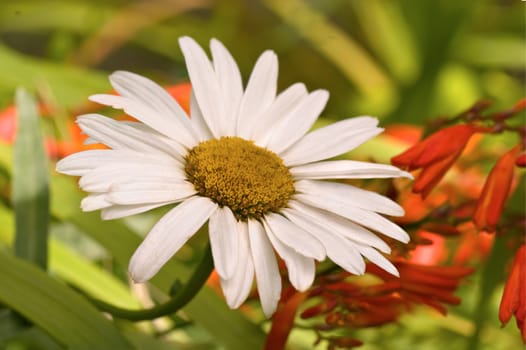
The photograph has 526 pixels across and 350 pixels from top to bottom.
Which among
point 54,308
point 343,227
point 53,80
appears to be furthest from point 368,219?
point 53,80

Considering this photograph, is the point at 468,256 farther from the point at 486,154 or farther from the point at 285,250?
the point at 285,250

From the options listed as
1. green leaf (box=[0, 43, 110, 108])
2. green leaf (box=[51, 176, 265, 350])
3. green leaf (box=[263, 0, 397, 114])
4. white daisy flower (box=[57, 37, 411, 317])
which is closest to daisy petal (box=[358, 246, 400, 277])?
white daisy flower (box=[57, 37, 411, 317])

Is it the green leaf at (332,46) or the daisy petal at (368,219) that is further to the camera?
the green leaf at (332,46)

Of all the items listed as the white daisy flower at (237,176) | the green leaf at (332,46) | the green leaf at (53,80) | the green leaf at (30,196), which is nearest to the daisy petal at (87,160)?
the white daisy flower at (237,176)

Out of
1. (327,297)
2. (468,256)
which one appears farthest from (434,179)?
(468,256)

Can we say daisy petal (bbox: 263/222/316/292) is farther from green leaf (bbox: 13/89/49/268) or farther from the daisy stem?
green leaf (bbox: 13/89/49/268)

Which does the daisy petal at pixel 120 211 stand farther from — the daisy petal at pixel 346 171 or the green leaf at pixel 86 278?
the green leaf at pixel 86 278

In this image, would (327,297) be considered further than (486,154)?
No
